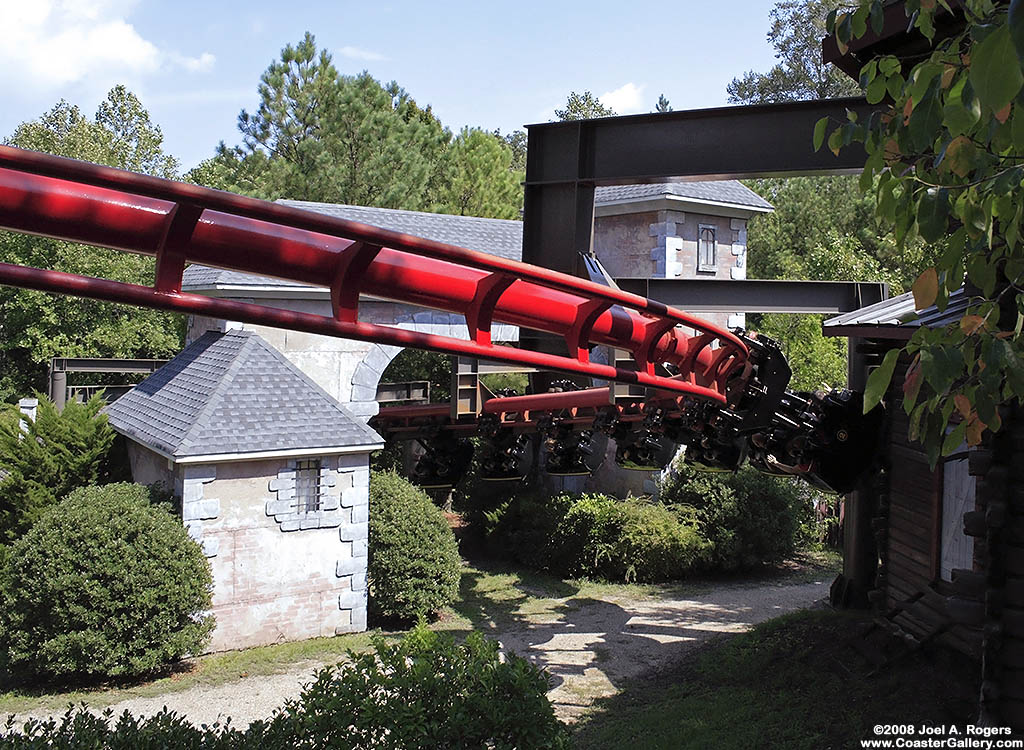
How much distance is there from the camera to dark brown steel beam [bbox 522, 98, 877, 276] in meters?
7.41

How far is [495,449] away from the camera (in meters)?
12.4

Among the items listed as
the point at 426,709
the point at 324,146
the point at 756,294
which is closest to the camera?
the point at 426,709

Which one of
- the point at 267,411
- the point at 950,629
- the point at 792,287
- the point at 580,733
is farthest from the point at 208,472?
the point at 950,629

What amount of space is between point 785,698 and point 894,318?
397cm

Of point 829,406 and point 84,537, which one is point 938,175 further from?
point 84,537

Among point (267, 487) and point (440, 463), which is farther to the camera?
point (267, 487)

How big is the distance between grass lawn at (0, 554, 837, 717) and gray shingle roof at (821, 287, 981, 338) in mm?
7741

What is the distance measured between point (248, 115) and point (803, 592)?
2510cm

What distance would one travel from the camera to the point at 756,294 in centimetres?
1012

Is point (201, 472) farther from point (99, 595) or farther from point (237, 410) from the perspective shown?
point (99, 595)

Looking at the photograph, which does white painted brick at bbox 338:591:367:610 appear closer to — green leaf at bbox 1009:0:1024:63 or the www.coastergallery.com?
the www.coastergallery.com

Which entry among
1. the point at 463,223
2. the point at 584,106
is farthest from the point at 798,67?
the point at 463,223

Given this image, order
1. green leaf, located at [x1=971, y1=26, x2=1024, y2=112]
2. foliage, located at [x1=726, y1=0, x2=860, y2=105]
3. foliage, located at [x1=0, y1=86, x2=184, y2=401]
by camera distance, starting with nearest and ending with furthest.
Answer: green leaf, located at [x1=971, y1=26, x2=1024, y2=112] → foliage, located at [x1=0, y1=86, x2=184, y2=401] → foliage, located at [x1=726, y1=0, x2=860, y2=105]

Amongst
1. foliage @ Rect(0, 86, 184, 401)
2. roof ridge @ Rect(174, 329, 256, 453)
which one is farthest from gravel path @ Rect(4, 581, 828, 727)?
foliage @ Rect(0, 86, 184, 401)
